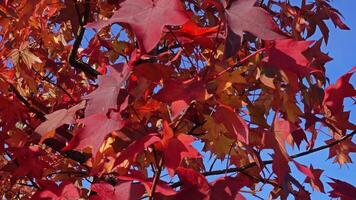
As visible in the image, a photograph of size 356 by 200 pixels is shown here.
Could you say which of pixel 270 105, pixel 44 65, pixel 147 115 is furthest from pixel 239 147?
pixel 44 65

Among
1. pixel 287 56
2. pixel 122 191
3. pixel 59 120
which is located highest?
pixel 287 56

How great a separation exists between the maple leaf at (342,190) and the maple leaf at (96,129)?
80cm

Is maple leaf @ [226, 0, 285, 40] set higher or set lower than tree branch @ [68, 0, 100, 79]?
higher

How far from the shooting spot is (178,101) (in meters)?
1.30

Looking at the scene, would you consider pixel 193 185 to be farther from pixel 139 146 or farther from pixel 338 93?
pixel 338 93

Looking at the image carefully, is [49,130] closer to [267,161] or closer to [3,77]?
[3,77]

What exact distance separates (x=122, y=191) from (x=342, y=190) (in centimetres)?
76

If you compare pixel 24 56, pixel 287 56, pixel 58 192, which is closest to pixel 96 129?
pixel 58 192

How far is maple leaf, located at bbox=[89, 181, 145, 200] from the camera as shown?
1.35 m

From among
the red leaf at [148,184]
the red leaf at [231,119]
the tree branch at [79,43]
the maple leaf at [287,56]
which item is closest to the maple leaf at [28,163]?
the tree branch at [79,43]

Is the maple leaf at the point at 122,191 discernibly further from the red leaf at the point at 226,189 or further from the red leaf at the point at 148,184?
the red leaf at the point at 226,189

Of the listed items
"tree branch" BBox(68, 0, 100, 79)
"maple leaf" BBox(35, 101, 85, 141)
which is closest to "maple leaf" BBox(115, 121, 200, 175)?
"maple leaf" BBox(35, 101, 85, 141)

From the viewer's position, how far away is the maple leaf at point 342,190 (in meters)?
1.68

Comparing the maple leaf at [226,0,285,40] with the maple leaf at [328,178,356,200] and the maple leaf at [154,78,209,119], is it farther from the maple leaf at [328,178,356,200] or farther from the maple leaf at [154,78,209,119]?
the maple leaf at [328,178,356,200]
